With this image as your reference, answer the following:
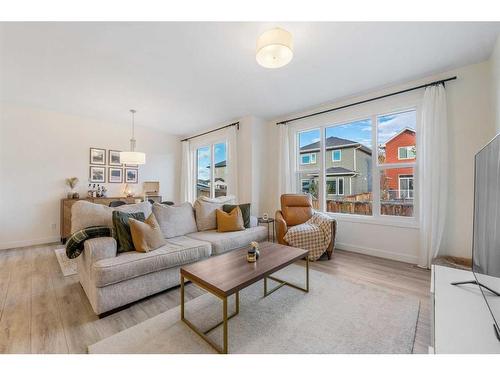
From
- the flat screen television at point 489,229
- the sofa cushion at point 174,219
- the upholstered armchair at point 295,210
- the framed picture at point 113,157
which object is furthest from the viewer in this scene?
the framed picture at point 113,157

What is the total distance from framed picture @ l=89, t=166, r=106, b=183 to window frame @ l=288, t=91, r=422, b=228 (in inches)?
172

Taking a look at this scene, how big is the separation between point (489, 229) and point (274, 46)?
1.92 metres

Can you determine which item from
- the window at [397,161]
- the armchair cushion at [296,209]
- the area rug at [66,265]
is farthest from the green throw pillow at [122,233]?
the window at [397,161]

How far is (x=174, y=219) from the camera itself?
292 cm

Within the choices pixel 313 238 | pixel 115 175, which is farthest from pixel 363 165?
pixel 115 175

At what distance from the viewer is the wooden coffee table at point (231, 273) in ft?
4.66

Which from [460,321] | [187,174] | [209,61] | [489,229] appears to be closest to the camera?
[460,321]

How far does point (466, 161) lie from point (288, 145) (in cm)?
260

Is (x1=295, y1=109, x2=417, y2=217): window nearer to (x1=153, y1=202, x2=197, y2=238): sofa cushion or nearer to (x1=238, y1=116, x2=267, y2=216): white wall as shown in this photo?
(x1=238, y1=116, x2=267, y2=216): white wall

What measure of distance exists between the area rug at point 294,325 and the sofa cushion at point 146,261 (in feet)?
1.39

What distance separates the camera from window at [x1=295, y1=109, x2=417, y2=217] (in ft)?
10.3

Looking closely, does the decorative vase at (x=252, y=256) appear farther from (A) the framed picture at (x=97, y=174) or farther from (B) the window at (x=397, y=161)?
(A) the framed picture at (x=97, y=174)

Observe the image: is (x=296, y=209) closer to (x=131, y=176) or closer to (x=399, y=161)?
(x=399, y=161)
